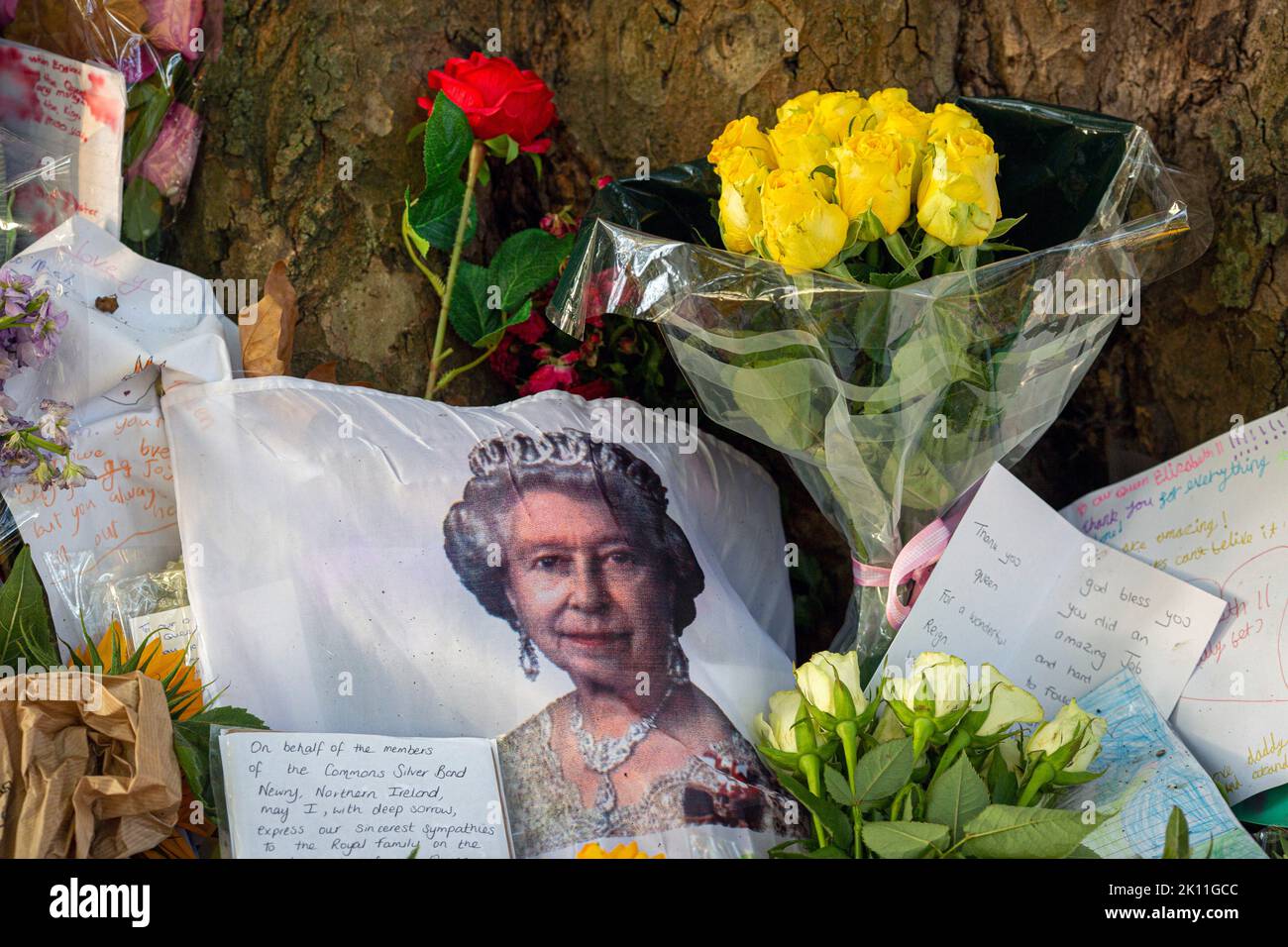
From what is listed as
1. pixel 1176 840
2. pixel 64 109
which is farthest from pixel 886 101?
pixel 64 109

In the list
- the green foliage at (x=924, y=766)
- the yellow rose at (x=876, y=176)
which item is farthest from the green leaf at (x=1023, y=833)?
the yellow rose at (x=876, y=176)

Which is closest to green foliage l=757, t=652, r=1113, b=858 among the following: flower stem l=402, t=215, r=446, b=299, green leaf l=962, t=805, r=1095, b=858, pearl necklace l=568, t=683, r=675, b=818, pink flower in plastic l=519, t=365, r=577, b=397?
green leaf l=962, t=805, r=1095, b=858

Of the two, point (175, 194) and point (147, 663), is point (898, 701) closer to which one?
point (147, 663)

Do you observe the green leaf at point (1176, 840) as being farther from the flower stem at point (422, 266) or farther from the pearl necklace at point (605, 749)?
the flower stem at point (422, 266)

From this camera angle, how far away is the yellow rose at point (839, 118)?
0.95 meters

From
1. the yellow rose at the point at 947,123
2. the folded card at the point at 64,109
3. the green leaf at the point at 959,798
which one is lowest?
the green leaf at the point at 959,798

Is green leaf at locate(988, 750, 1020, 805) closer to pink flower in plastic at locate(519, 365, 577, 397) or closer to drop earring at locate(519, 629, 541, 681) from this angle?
drop earring at locate(519, 629, 541, 681)

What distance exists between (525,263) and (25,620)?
557mm

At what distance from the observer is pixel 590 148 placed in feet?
4.17

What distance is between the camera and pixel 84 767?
762 millimetres

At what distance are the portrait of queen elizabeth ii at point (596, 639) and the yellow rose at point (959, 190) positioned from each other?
35 cm

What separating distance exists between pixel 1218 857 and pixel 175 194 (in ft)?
3.46

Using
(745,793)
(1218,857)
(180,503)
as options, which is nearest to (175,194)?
(180,503)

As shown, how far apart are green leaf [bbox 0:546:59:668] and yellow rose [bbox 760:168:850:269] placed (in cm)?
62
